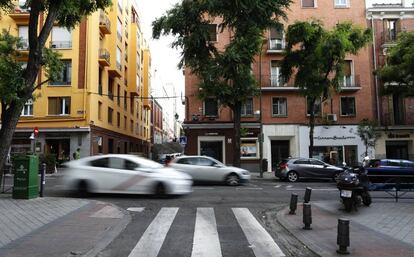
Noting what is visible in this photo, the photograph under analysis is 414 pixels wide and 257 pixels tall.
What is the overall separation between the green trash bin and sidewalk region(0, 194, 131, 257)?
36 cm

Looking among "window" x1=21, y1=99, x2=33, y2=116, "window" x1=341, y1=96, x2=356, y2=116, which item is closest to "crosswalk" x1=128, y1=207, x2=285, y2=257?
"window" x1=341, y1=96, x2=356, y2=116

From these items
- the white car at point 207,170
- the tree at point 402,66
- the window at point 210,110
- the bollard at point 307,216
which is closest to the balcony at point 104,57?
the window at point 210,110

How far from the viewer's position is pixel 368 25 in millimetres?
37688

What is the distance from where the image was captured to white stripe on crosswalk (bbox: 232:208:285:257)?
7831mm

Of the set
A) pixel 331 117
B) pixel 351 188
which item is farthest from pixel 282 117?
pixel 351 188

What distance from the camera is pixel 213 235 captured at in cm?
923

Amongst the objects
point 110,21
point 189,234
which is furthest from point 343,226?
point 110,21

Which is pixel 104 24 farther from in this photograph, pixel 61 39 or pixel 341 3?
pixel 341 3

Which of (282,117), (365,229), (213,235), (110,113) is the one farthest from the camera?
(110,113)

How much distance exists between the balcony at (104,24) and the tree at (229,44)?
11.9 metres

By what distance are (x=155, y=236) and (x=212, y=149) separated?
28.3m

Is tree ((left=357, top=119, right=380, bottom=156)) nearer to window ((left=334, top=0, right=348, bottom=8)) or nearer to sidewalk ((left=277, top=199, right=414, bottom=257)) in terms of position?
window ((left=334, top=0, right=348, bottom=8))

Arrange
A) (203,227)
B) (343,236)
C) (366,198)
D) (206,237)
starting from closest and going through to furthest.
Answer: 1. (343,236)
2. (206,237)
3. (203,227)
4. (366,198)

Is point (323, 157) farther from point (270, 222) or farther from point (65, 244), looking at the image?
point (65, 244)
